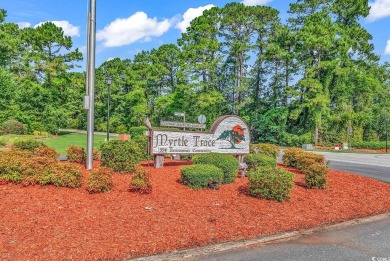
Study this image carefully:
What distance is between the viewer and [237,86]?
36406 mm

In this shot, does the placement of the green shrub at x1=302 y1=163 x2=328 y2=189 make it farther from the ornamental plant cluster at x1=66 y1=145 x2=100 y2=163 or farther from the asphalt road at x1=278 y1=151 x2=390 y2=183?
the ornamental plant cluster at x1=66 y1=145 x2=100 y2=163

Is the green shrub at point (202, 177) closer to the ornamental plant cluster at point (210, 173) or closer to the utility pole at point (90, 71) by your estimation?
the ornamental plant cluster at point (210, 173)

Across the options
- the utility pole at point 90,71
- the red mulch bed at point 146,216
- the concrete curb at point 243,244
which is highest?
the utility pole at point 90,71

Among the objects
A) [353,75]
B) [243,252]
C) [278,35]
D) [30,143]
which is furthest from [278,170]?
A: [353,75]

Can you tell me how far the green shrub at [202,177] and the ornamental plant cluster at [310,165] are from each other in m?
2.69

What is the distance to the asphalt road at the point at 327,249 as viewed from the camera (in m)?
4.57

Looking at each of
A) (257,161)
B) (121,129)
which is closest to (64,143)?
(257,161)

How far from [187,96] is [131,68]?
15331 mm

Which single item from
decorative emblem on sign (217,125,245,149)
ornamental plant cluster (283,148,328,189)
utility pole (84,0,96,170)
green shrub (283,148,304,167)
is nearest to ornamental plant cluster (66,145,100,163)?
utility pole (84,0,96,170)

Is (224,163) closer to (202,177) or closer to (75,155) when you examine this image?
(202,177)

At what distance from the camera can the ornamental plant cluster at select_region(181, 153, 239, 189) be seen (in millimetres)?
7883

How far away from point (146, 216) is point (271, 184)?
3.03 meters

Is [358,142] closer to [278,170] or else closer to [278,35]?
[278,35]

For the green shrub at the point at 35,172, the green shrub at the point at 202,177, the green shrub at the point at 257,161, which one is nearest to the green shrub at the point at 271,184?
the green shrub at the point at 202,177
